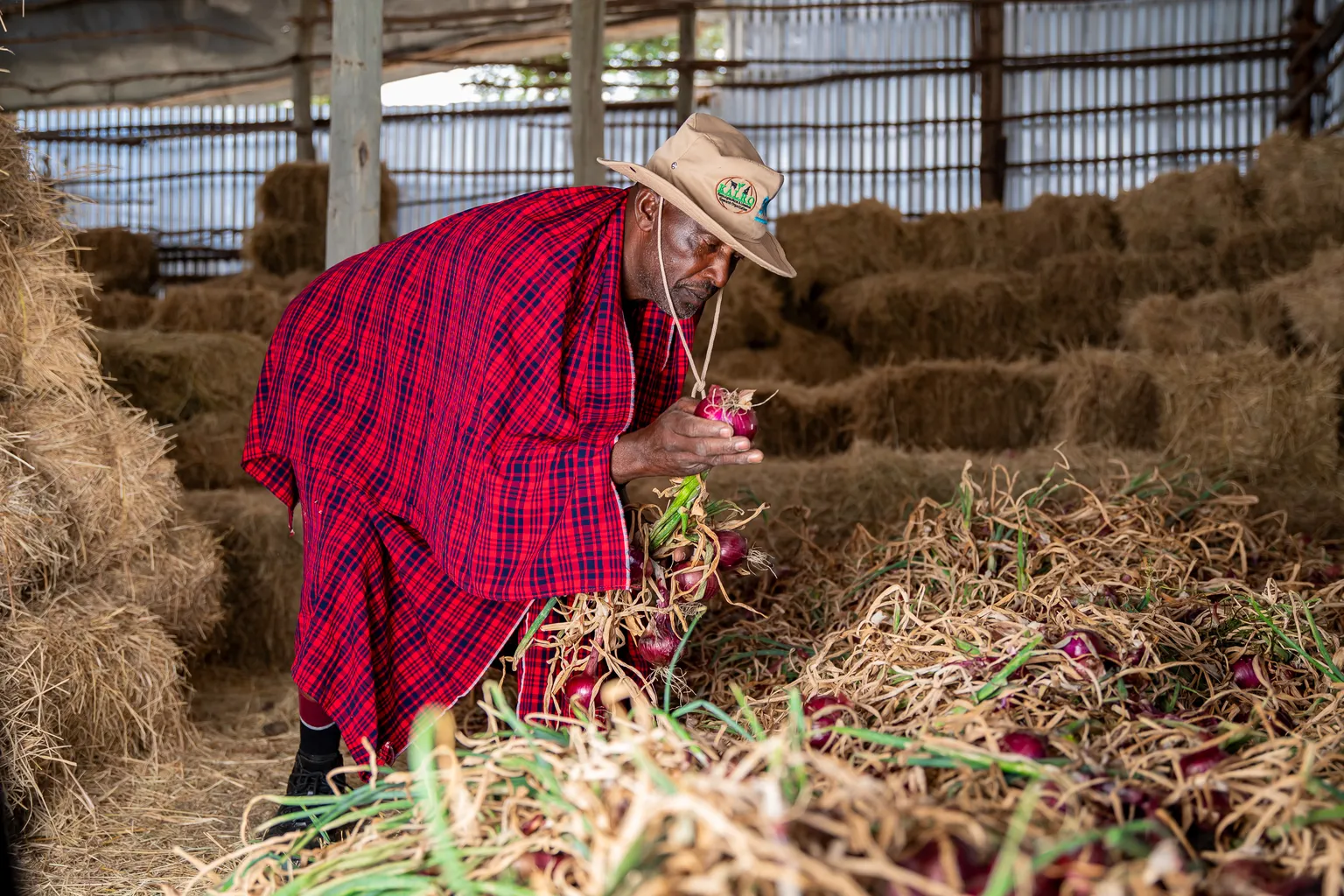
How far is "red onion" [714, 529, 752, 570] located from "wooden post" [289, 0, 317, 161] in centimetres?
685

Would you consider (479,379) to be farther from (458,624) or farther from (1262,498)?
(1262,498)

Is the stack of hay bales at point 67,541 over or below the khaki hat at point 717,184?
below

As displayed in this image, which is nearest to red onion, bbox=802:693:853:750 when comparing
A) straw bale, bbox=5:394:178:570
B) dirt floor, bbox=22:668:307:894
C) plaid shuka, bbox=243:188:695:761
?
plaid shuka, bbox=243:188:695:761

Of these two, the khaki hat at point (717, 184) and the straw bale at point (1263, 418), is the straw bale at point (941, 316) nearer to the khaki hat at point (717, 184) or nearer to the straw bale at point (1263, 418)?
the straw bale at point (1263, 418)

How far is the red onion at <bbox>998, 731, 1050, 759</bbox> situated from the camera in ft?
3.74

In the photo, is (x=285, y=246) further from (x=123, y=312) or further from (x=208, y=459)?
(x=208, y=459)

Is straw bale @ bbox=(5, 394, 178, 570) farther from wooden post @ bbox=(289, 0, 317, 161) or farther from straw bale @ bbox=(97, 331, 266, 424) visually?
wooden post @ bbox=(289, 0, 317, 161)

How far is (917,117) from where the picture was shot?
29.2 feet

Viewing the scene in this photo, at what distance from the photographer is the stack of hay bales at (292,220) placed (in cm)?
729

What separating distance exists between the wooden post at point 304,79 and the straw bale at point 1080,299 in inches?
199

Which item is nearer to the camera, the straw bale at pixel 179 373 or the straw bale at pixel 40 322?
the straw bale at pixel 40 322

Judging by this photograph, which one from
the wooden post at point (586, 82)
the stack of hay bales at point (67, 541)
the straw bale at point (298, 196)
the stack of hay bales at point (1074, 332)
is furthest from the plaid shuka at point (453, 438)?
the straw bale at point (298, 196)

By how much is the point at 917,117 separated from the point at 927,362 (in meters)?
4.27

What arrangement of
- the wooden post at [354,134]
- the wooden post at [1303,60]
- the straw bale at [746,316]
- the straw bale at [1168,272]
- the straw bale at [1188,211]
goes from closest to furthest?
the wooden post at [354,134] → the straw bale at [1168,272] → the straw bale at [1188,211] → the straw bale at [746,316] → the wooden post at [1303,60]
